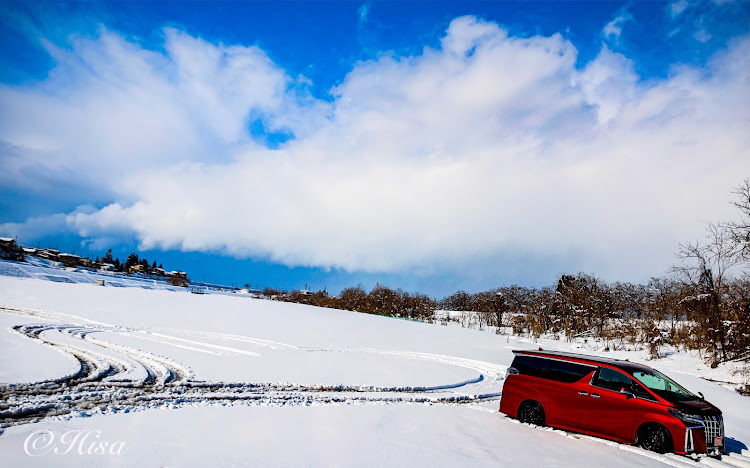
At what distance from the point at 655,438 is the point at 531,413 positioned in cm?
254

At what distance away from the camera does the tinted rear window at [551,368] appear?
9438 mm

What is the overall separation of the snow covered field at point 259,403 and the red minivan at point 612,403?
359 mm

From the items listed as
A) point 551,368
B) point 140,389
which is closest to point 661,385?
point 551,368

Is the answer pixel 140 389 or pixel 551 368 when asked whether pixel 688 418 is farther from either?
pixel 140 389

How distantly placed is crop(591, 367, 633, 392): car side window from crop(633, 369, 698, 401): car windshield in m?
0.29

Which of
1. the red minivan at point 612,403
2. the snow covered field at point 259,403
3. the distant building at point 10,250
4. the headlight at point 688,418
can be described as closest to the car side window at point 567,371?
the red minivan at point 612,403

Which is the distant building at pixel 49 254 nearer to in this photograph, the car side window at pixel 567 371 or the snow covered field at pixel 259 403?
the snow covered field at pixel 259 403

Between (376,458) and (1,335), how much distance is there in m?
18.1

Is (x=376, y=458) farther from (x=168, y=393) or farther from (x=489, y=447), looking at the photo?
(x=168, y=393)

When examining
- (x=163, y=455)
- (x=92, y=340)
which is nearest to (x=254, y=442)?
(x=163, y=455)

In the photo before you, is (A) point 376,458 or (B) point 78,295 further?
(B) point 78,295

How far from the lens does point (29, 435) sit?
6.09 meters

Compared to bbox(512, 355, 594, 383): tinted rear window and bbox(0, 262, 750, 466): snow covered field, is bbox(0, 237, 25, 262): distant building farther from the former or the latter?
bbox(512, 355, 594, 383): tinted rear window

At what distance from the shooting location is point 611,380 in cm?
895
